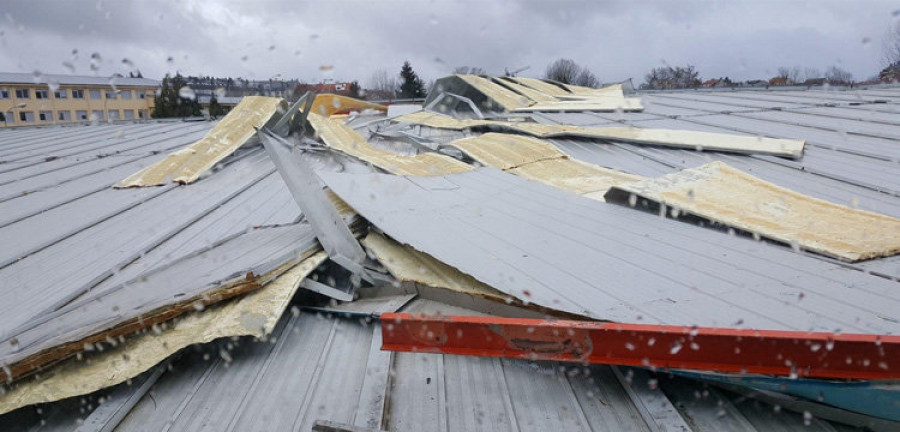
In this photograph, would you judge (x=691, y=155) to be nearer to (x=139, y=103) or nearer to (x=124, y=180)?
(x=124, y=180)

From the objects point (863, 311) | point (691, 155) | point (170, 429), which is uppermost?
point (691, 155)

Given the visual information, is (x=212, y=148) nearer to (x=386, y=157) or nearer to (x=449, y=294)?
(x=386, y=157)

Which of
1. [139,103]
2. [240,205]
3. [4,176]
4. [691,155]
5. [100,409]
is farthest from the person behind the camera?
[139,103]

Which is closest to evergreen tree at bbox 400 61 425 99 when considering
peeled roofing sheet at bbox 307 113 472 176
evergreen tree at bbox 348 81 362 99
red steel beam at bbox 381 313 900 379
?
evergreen tree at bbox 348 81 362 99

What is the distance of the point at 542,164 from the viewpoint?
4.53 meters

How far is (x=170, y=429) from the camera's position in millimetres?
1619

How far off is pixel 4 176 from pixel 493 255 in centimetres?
631

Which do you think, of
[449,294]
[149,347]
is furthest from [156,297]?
[449,294]

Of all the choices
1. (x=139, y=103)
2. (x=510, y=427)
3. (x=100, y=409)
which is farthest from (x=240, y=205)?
(x=139, y=103)

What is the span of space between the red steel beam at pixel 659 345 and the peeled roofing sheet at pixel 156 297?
0.80 metres

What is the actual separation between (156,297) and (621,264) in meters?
1.92

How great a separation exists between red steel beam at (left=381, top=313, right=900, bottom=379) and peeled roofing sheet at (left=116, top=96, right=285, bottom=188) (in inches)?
123

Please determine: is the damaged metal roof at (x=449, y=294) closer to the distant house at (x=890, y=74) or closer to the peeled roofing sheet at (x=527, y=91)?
the peeled roofing sheet at (x=527, y=91)

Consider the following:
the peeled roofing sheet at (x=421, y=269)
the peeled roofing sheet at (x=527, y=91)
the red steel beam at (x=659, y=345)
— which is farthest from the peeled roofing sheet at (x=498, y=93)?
the red steel beam at (x=659, y=345)
